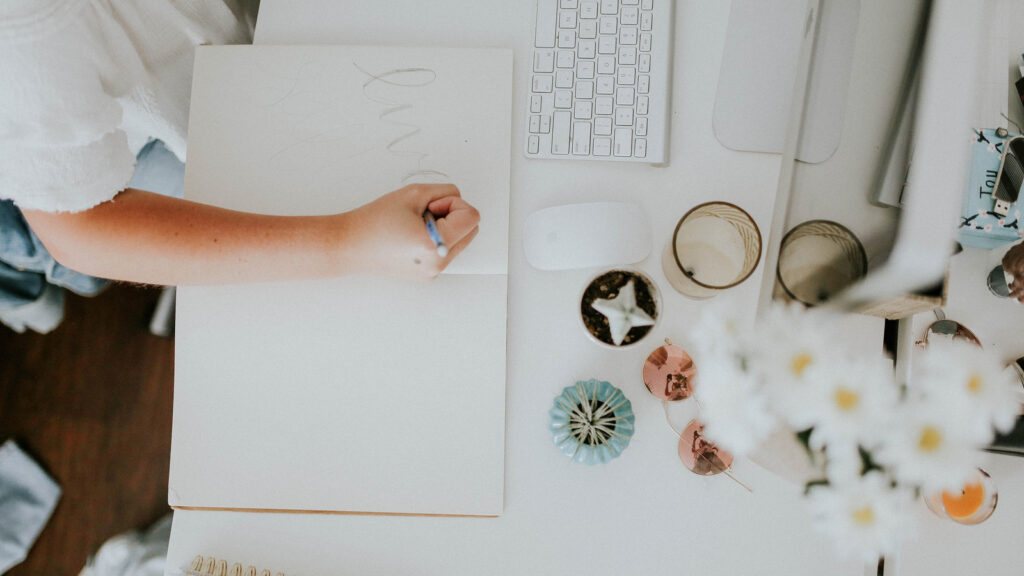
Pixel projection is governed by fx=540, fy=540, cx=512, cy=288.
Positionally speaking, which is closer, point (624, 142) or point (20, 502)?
point (624, 142)

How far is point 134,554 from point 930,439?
1.28 metres

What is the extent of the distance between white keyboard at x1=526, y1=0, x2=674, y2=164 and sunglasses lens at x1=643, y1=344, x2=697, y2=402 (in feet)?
0.72

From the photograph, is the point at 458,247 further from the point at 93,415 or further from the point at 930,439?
the point at 93,415

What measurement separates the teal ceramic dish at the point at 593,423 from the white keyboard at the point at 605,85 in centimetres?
27

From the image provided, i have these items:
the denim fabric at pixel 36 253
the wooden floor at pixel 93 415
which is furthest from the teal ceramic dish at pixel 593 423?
the wooden floor at pixel 93 415

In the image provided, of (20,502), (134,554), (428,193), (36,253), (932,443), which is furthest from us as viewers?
(20,502)

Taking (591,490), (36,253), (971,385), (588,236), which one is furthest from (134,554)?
(971,385)

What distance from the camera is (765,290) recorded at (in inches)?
18.1

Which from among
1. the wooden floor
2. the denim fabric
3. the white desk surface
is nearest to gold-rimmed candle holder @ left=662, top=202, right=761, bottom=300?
the white desk surface

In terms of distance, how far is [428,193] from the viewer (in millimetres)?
544

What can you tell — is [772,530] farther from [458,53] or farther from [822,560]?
[458,53]

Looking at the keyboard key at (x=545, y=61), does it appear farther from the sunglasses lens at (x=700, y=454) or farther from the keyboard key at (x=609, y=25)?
the sunglasses lens at (x=700, y=454)

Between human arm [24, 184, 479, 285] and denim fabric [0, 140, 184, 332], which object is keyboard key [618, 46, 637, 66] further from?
denim fabric [0, 140, 184, 332]

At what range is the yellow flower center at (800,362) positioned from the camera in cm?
34
